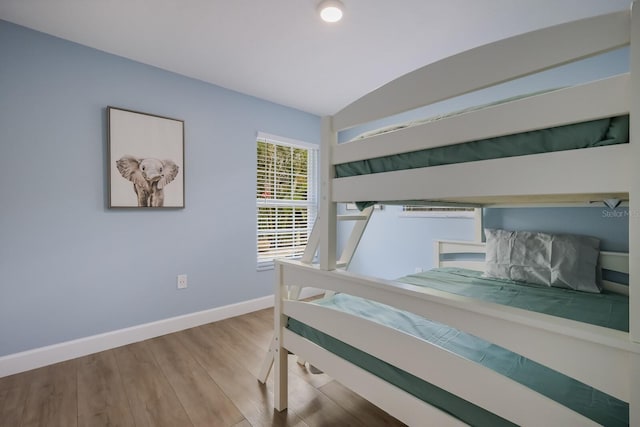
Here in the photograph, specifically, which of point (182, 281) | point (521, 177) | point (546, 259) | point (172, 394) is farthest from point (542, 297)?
point (182, 281)

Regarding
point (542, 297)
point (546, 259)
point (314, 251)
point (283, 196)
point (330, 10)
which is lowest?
point (542, 297)

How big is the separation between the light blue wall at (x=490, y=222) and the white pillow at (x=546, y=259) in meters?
0.18

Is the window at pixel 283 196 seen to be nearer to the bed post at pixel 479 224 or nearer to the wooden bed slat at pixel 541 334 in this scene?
the bed post at pixel 479 224

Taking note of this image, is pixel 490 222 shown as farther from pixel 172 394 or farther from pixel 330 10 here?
pixel 172 394

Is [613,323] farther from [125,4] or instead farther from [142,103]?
[142,103]

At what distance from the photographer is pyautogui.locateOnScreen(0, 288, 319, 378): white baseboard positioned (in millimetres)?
1789

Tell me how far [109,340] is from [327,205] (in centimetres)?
207

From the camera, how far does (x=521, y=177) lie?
686 millimetres

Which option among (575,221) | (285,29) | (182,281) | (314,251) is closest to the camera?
(314,251)

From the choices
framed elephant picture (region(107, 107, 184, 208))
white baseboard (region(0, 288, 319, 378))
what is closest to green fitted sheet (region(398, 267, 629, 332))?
white baseboard (region(0, 288, 319, 378))

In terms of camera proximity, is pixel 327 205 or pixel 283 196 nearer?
pixel 327 205

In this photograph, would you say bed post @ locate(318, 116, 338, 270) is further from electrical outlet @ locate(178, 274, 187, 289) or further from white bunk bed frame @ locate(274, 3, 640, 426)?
electrical outlet @ locate(178, 274, 187, 289)

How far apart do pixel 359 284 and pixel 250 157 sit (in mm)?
2193

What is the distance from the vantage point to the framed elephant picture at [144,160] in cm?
210
